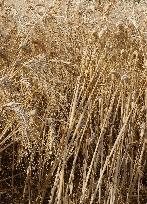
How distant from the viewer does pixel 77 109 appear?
147 cm

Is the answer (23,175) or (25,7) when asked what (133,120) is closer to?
(23,175)

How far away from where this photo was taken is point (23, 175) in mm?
1560

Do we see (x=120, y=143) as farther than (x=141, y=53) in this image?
No

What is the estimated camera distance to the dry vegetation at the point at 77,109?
53.8 inches

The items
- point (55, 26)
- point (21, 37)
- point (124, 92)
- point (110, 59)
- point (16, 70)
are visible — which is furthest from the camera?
point (55, 26)

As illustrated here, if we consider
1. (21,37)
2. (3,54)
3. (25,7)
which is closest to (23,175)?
(3,54)

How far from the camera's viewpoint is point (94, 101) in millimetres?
1498

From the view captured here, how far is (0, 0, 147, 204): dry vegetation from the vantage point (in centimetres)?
137

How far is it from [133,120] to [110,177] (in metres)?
0.20

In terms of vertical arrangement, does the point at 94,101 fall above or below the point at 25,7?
below

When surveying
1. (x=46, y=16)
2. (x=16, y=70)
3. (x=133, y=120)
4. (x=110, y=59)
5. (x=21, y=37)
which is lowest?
(x=133, y=120)

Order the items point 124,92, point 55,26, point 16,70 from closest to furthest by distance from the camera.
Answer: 1. point 16,70
2. point 124,92
3. point 55,26

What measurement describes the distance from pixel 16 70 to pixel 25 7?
28.6 inches

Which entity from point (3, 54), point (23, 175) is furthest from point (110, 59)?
point (23, 175)
